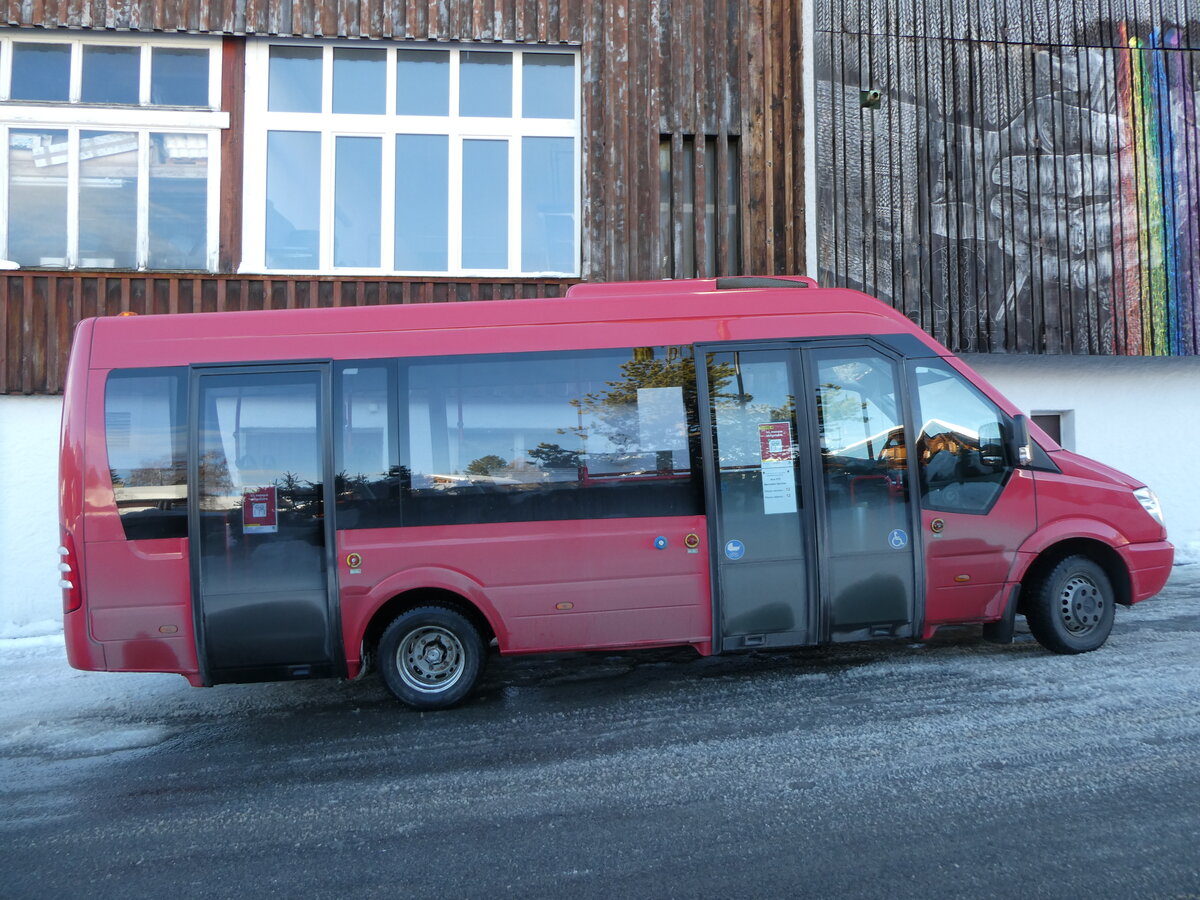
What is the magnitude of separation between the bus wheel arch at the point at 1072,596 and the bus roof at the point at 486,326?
5.88 ft

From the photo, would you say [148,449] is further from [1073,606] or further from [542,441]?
[1073,606]

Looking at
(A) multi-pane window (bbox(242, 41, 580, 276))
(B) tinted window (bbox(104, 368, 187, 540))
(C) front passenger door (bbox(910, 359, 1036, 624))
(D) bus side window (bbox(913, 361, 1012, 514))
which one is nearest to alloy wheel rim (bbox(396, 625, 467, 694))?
(B) tinted window (bbox(104, 368, 187, 540))

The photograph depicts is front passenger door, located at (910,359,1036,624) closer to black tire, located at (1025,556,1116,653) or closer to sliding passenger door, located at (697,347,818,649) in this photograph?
black tire, located at (1025,556,1116,653)

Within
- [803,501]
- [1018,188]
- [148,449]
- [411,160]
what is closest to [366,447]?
[148,449]

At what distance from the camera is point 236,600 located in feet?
18.0

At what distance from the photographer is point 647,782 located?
427 centimetres

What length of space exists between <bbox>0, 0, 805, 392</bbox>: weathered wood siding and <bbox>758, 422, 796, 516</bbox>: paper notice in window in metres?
4.62

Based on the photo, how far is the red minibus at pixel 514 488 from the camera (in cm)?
549

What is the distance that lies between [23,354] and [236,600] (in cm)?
566

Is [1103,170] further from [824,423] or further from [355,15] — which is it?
Answer: [355,15]

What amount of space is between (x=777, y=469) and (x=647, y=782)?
2376mm

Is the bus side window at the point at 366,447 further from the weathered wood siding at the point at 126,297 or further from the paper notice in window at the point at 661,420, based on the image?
the weathered wood siding at the point at 126,297

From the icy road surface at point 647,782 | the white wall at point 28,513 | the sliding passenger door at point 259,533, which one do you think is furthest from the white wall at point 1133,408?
the white wall at point 28,513

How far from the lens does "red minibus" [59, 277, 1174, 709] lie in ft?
18.0
